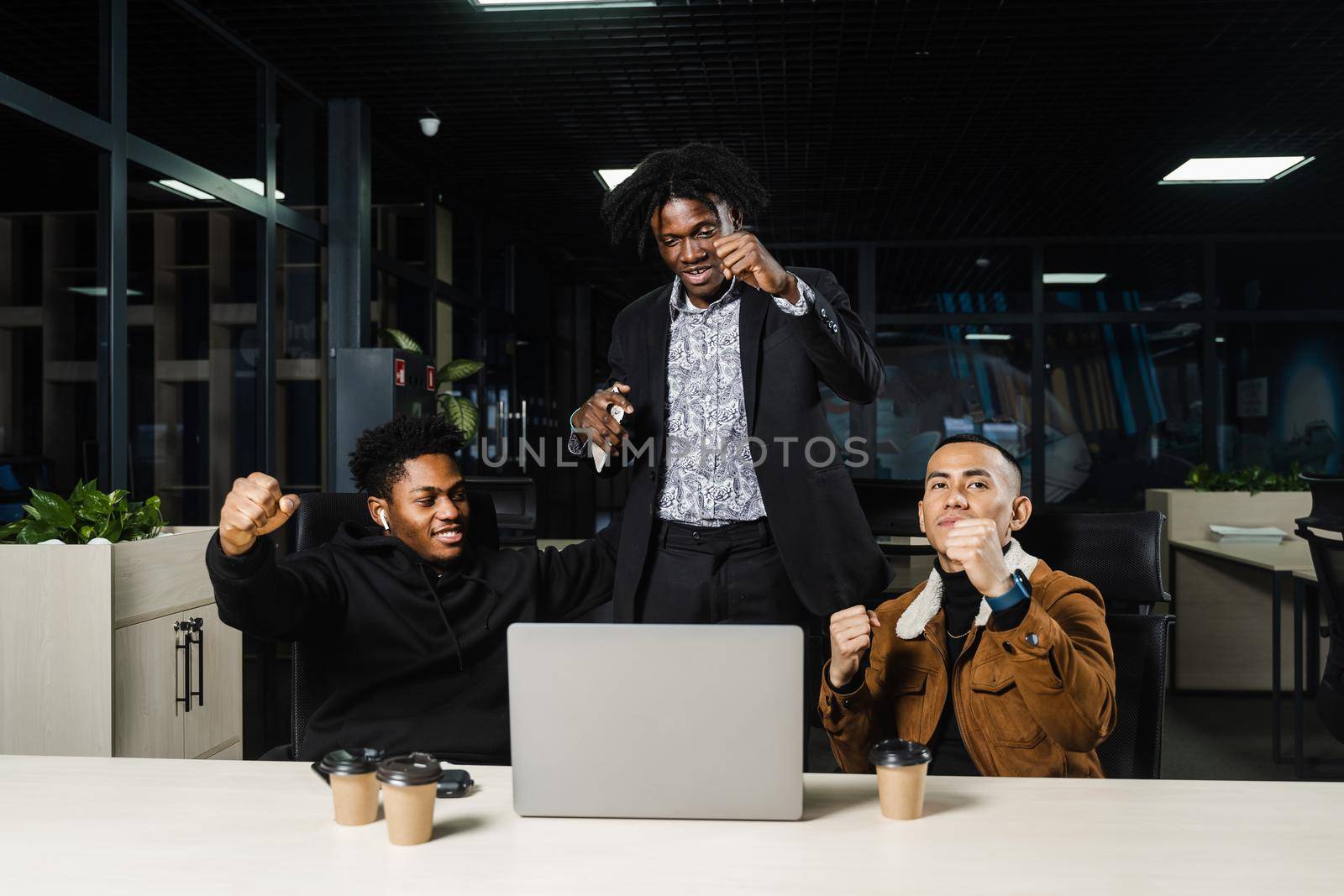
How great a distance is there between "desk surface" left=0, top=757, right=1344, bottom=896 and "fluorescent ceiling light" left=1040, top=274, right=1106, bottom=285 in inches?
300

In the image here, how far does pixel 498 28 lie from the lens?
4320mm

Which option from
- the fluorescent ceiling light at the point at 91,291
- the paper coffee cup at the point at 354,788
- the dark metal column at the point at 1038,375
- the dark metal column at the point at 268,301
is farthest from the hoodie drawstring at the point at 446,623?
the dark metal column at the point at 1038,375

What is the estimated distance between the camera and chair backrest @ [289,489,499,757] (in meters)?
1.86

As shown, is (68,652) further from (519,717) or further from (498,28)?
(498,28)

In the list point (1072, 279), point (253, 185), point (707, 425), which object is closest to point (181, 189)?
point (253, 185)

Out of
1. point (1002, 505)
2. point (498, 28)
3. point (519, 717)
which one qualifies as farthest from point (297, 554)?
point (498, 28)

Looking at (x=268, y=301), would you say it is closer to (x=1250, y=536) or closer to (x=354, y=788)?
(x=354, y=788)

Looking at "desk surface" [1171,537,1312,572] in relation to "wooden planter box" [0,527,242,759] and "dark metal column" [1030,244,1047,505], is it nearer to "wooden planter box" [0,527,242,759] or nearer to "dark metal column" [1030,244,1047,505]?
"dark metal column" [1030,244,1047,505]

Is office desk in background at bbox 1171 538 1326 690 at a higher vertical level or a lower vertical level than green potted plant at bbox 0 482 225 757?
lower

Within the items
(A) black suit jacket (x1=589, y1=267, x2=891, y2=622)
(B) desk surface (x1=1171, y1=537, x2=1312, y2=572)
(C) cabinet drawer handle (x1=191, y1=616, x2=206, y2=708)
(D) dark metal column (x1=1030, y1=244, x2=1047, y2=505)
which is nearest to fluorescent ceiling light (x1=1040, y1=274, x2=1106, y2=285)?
(D) dark metal column (x1=1030, y1=244, x2=1047, y2=505)

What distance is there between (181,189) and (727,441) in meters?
3.14

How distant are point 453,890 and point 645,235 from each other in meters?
1.54

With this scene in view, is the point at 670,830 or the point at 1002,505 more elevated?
the point at 1002,505

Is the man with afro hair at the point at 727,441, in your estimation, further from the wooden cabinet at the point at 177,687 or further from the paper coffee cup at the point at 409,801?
the wooden cabinet at the point at 177,687
